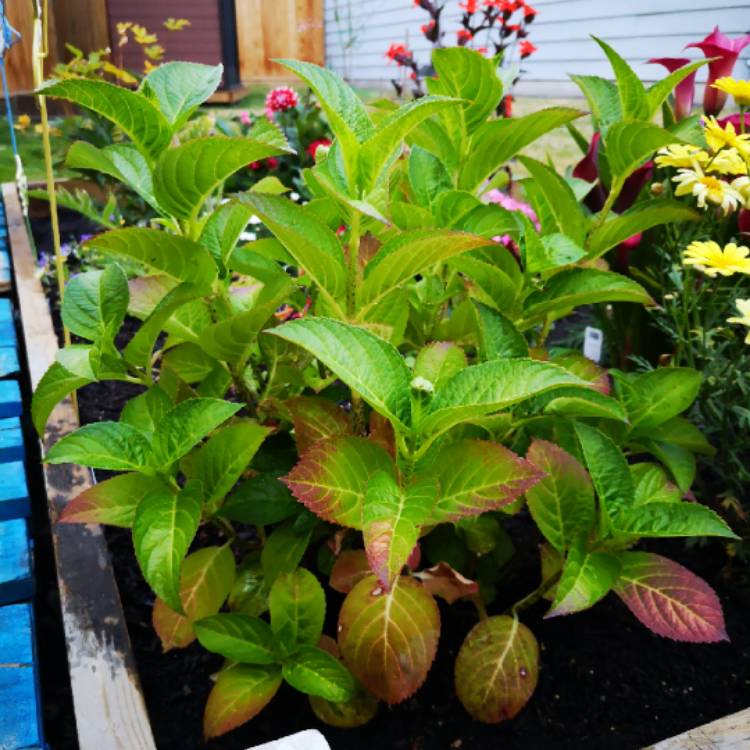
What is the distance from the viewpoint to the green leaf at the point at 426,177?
3.42 feet

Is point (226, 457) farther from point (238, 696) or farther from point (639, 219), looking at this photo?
point (639, 219)

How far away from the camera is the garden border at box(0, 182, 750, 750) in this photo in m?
0.79

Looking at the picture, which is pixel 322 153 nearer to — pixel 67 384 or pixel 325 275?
pixel 325 275

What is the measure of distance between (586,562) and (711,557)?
558mm

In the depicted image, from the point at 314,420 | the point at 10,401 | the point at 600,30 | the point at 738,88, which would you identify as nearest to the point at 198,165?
the point at 314,420

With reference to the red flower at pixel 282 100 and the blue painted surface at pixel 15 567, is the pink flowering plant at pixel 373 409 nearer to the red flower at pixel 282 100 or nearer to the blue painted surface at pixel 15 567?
the blue painted surface at pixel 15 567

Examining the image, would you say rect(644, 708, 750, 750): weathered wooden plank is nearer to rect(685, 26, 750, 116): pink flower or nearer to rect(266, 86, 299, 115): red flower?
rect(685, 26, 750, 116): pink flower

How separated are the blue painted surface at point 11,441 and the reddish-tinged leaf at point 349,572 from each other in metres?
0.67

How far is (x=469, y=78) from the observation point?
3.23 feet

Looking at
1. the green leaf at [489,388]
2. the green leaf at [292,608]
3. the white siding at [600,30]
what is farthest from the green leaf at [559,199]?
the white siding at [600,30]

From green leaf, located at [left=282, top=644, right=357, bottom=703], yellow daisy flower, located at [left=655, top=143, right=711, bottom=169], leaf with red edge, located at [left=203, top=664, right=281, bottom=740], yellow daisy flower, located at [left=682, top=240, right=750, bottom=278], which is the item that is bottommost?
leaf with red edge, located at [left=203, top=664, right=281, bottom=740]

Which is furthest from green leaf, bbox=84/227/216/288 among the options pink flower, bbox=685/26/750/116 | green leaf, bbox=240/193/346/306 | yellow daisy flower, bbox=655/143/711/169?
pink flower, bbox=685/26/750/116

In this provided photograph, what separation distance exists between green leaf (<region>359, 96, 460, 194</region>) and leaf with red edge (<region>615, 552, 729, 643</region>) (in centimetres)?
54

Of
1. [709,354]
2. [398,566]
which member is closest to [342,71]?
[709,354]
